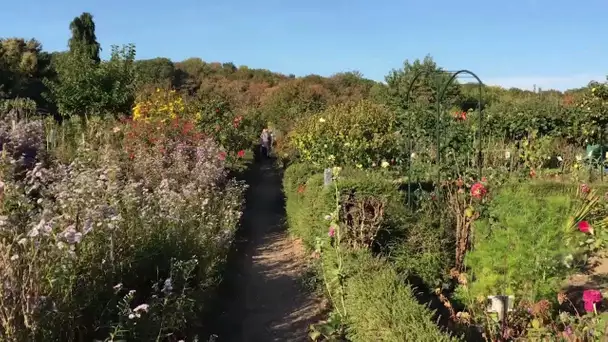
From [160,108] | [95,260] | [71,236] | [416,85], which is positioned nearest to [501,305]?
[95,260]

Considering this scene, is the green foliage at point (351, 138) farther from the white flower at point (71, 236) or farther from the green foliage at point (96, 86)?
the white flower at point (71, 236)

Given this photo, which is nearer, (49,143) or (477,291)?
(477,291)

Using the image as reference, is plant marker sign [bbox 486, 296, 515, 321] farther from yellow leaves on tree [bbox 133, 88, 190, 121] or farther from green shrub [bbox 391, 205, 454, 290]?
yellow leaves on tree [bbox 133, 88, 190, 121]

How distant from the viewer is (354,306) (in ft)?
13.1

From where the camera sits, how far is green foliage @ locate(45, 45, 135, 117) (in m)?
13.3

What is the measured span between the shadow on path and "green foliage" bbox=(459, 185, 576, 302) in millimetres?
1502

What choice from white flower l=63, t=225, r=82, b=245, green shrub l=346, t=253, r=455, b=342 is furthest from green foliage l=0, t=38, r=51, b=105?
white flower l=63, t=225, r=82, b=245

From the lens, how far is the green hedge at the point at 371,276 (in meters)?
3.32

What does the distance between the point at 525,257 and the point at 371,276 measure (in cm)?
118

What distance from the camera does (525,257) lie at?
434cm

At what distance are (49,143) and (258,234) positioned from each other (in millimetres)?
3948

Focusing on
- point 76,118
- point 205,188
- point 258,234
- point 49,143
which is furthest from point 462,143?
point 76,118

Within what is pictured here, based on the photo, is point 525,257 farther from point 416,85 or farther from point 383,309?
point 416,85

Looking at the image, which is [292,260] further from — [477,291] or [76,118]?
[76,118]
